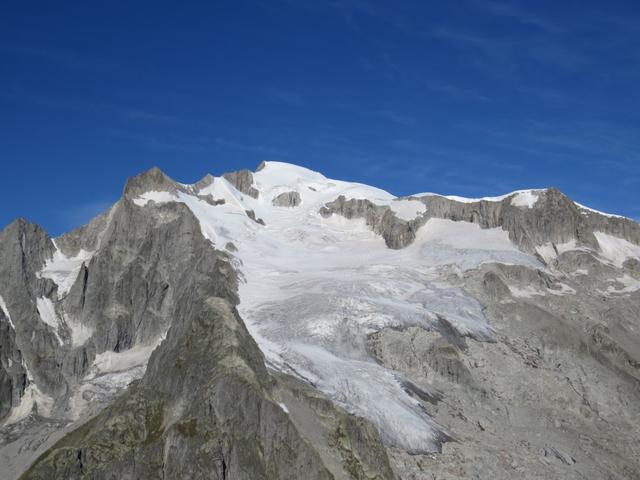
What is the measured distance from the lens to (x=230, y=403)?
69.1 m

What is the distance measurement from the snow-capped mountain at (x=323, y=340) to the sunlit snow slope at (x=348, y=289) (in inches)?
17.6

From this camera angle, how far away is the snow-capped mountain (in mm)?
72375

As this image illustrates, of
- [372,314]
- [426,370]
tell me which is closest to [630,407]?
[426,370]

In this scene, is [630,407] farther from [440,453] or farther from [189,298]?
[189,298]

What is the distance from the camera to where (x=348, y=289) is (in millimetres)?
130000

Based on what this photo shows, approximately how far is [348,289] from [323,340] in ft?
67.6

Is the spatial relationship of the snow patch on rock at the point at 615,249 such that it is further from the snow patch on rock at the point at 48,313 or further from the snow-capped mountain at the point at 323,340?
the snow patch on rock at the point at 48,313

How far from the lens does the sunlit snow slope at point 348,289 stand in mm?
93188

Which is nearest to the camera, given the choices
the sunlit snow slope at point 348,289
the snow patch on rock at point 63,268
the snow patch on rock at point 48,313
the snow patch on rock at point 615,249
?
the sunlit snow slope at point 348,289

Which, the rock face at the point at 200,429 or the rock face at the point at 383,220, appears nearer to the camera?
the rock face at the point at 200,429

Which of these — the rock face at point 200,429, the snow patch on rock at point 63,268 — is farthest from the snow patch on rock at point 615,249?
the rock face at point 200,429

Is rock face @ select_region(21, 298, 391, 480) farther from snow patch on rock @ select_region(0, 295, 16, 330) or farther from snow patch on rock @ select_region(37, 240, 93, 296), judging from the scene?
snow patch on rock @ select_region(37, 240, 93, 296)

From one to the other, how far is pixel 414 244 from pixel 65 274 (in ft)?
224

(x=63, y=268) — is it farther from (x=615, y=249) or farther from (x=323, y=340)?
(x=615, y=249)
